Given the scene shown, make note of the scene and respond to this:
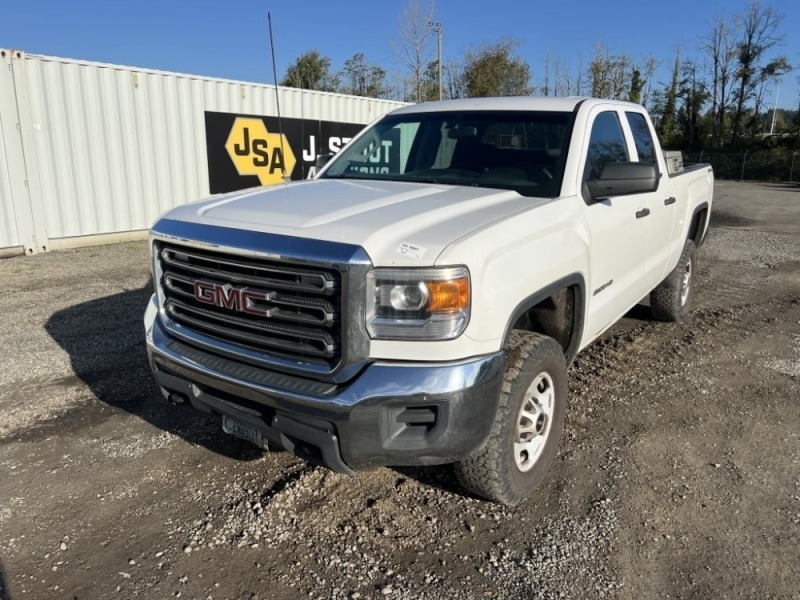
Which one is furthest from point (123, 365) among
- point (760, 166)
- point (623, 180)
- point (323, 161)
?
point (760, 166)

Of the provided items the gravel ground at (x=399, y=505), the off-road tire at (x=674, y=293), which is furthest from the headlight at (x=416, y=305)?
the off-road tire at (x=674, y=293)

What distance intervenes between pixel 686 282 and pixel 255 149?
9.30m

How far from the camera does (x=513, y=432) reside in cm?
282

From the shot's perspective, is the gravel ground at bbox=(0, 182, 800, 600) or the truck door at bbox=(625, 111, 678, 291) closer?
the gravel ground at bbox=(0, 182, 800, 600)

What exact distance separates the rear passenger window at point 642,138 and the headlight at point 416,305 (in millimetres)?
2882

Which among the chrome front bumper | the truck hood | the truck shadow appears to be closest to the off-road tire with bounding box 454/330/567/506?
the chrome front bumper

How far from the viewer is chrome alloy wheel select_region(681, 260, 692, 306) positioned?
610 cm

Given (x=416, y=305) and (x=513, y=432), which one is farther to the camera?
(x=513, y=432)

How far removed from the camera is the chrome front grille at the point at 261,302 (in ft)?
8.18

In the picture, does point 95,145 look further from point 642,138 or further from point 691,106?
point 691,106

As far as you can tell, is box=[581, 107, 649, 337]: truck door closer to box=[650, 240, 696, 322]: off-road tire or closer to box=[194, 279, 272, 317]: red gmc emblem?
box=[650, 240, 696, 322]: off-road tire

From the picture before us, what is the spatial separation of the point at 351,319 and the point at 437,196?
1071mm

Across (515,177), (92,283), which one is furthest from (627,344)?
(92,283)

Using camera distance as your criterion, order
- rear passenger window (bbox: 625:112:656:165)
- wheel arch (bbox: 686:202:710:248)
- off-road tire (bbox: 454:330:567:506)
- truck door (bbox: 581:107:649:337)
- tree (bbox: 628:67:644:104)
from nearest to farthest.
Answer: off-road tire (bbox: 454:330:567:506)
truck door (bbox: 581:107:649:337)
rear passenger window (bbox: 625:112:656:165)
wheel arch (bbox: 686:202:710:248)
tree (bbox: 628:67:644:104)
